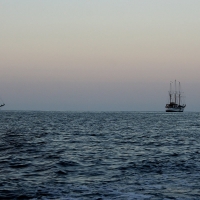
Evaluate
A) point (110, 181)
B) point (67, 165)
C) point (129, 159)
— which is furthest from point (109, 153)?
point (110, 181)

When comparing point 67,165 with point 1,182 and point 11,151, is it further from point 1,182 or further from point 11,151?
point 11,151

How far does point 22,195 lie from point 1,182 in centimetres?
313

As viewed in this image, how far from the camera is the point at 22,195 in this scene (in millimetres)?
15297

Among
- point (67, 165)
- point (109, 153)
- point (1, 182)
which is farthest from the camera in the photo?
point (109, 153)

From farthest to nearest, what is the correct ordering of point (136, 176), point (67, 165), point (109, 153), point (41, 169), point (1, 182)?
1. point (109, 153)
2. point (67, 165)
3. point (41, 169)
4. point (136, 176)
5. point (1, 182)

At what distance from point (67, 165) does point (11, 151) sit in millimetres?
9632

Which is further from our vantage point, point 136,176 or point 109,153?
point 109,153

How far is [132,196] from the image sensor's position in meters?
15.3

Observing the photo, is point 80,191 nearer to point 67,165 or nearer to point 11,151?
point 67,165

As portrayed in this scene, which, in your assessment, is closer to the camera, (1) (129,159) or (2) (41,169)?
(2) (41,169)

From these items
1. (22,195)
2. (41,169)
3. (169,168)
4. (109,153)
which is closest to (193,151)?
(109,153)

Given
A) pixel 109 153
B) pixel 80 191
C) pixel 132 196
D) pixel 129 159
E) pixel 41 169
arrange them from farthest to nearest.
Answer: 1. pixel 109 153
2. pixel 129 159
3. pixel 41 169
4. pixel 80 191
5. pixel 132 196

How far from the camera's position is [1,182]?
708 inches

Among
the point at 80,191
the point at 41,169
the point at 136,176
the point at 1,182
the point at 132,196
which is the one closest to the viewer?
the point at 132,196
